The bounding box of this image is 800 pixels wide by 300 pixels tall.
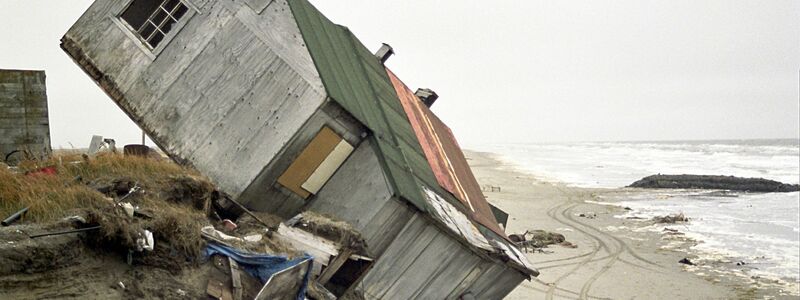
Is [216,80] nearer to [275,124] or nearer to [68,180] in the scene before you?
[275,124]

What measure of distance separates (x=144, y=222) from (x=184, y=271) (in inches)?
25.8

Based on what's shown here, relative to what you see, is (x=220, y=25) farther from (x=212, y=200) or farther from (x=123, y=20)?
(x=212, y=200)

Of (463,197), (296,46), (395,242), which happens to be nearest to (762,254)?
(463,197)

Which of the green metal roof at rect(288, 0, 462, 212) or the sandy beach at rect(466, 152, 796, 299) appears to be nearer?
the green metal roof at rect(288, 0, 462, 212)

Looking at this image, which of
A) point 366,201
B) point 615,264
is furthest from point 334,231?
point 615,264

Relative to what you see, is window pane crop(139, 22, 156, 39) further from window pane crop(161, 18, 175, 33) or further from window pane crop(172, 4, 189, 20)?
window pane crop(172, 4, 189, 20)

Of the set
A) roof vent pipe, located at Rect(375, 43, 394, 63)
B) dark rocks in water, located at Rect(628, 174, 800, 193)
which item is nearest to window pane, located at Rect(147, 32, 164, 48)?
roof vent pipe, located at Rect(375, 43, 394, 63)

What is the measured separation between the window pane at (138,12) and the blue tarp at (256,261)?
5.31 m

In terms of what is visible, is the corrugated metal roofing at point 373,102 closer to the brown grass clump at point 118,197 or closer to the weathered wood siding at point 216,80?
the weathered wood siding at point 216,80

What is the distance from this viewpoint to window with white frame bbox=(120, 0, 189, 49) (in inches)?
446

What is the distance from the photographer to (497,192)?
44125 millimetres

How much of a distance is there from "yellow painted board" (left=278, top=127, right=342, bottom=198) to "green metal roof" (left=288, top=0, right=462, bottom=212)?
0.52 meters

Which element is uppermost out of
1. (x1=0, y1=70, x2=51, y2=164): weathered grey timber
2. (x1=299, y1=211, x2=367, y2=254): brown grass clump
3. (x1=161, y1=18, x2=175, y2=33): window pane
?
(x1=161, y1=18, x2=175, y2=33): window pane

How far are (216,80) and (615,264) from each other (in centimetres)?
1559
